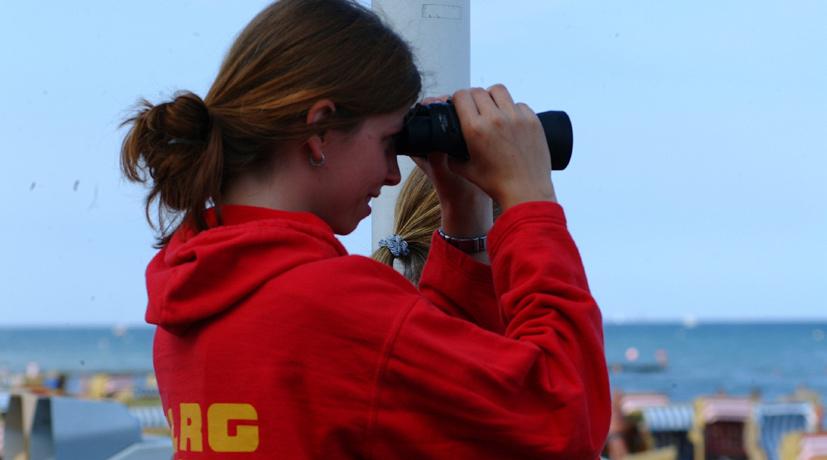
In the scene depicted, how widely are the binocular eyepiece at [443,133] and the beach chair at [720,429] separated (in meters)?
8.41

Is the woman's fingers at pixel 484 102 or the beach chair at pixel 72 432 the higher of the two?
the woman's fingers at pixel 484 102

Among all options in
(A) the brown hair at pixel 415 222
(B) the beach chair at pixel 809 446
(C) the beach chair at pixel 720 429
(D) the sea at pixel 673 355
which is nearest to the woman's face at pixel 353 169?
(A) the brown hair at pixel 415 222

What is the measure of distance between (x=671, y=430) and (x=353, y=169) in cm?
879

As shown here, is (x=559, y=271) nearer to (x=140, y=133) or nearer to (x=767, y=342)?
(x=140, y=133)

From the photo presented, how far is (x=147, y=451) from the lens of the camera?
4398 mm

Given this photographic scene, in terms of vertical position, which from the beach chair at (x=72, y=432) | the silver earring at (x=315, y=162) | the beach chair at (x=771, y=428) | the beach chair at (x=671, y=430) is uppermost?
the silver earring at (x=315, y=162)

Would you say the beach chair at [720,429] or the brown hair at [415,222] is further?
the beach chair at [720,429]

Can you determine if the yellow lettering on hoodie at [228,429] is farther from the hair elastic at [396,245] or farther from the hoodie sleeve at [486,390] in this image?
the hair elastic at [396,245]

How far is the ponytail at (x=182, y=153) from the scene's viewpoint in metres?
1.10

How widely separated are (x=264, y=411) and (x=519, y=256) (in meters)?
0.27

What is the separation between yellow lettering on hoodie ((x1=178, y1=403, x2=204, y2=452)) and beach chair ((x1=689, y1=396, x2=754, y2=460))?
8531mm

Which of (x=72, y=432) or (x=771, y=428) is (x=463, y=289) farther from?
(x=771, y=428)

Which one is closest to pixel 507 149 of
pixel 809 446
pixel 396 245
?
pixel 396 245

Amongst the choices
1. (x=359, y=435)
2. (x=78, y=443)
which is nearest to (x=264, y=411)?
(x=359, y=435)
